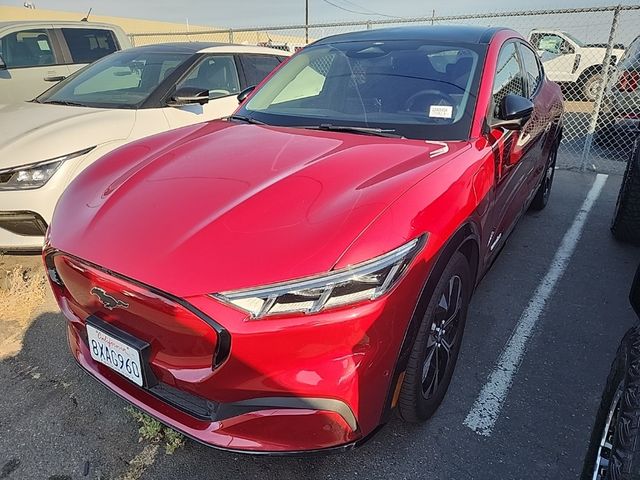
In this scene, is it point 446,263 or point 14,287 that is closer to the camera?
point 446,263

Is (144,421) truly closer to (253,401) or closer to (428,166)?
(253,401)

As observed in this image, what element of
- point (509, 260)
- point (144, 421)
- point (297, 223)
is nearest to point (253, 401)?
point (297, 223)

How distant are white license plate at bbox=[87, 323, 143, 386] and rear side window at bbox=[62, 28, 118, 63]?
6.30 metres

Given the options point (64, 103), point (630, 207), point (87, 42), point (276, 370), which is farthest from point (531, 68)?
point (87, 42)

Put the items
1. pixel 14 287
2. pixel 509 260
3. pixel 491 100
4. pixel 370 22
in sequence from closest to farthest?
pixel 491 100 < pixel 14 287 < pixel 509 260 < pixel 370 22

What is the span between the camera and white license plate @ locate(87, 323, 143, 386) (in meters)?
1.64

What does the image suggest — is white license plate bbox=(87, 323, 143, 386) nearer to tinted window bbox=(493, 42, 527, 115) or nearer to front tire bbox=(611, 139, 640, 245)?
tinted window bbox=(493, 42, 527, 115)

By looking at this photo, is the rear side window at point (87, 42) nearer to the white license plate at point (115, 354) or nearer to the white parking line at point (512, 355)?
the white license plate at point (115, 354)

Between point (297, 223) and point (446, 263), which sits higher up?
point (297, 223)

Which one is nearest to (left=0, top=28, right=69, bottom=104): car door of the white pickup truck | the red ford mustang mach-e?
the red ford mustang mach-e

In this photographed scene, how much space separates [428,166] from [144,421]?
1.66 m

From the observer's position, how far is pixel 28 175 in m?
3.12

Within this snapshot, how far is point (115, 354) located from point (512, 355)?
6.67 feet

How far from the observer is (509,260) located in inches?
149
